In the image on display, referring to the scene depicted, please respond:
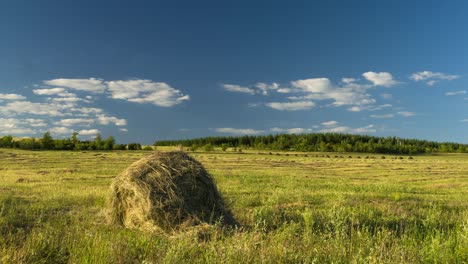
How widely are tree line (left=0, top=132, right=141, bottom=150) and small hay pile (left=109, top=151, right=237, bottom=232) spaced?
107m

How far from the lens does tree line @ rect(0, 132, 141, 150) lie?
104m

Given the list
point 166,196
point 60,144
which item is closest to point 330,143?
point 60,144

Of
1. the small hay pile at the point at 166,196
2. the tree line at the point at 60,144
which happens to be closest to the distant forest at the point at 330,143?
the tree line at the point at 60,144

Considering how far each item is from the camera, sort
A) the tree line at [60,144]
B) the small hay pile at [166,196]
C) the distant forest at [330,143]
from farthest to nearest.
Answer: the distant forest at [330,143]
the tree line at [60,144]
the small hay pile at [166,196]

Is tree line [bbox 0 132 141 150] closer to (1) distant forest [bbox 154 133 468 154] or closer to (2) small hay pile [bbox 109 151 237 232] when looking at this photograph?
(1) distant forest [bbox 154 133 468 154]

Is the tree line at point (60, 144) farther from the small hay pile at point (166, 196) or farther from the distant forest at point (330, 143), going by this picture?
the small hay pile at point (166, 196)

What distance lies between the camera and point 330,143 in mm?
169500

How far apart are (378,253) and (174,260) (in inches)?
110

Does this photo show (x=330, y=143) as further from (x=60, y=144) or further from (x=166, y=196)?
(x=166, y=196)

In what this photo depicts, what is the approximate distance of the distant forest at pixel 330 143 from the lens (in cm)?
15638

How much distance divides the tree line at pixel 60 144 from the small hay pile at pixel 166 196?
351 feet

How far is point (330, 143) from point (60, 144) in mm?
110787

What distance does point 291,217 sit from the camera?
9.90 metres

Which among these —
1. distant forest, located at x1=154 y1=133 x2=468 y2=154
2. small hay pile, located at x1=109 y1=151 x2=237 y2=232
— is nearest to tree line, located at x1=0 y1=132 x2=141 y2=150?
distant forest, located at x1=154 y1=133 x2=468 y2=154
